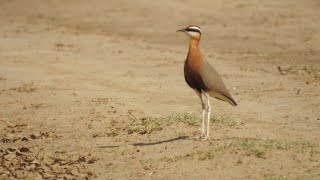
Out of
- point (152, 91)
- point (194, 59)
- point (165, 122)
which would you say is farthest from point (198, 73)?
point (152, 91)

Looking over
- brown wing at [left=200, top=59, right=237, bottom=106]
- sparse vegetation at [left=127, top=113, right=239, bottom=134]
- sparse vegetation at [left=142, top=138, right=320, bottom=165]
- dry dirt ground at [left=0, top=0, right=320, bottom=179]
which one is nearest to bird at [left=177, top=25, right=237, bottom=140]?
brown wing at [left=200, top=59, right=237, bottom=106]

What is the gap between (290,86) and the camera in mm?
12133

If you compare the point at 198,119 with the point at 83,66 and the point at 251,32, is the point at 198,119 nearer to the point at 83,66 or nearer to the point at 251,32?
the point at 83,66

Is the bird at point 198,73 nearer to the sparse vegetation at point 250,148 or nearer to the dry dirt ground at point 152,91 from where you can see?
the sparse vegetation at point 250,148

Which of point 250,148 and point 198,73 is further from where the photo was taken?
point 198,73

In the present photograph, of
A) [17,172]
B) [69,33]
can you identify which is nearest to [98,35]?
[69,33]

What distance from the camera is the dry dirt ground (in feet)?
23.7

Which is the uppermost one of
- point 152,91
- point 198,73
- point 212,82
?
point 198,73

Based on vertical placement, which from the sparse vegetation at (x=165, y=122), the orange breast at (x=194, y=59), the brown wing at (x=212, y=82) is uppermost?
the orange breast at (x=194, y=59)

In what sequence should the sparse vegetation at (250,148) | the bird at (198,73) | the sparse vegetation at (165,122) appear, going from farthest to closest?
1. the sparse vegetation at (165,122)
2. the bird at (198,73)
3. the sparse vegetation at (250,148)

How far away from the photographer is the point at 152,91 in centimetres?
1148

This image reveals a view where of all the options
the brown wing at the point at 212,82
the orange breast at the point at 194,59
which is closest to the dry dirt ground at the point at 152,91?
the brown wing at the point at 212,82

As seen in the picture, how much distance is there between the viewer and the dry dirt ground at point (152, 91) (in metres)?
7.21

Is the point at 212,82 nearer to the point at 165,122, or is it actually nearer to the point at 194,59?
the point at 194,59
